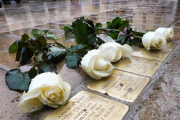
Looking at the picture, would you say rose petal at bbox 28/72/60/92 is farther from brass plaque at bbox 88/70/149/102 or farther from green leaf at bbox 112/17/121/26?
green leaf at bbox 112/17/121/26

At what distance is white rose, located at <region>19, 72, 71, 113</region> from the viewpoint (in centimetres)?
63

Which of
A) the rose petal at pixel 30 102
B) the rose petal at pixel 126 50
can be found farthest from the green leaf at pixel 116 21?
the rose petal at pixel 30 102

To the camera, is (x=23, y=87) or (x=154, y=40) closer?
(x=23, y=87)

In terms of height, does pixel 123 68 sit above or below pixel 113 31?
below

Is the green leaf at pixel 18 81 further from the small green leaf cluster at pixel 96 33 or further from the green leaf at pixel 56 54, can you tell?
the small green leaf cluster at pixel 96 33

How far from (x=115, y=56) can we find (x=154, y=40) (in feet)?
1.27

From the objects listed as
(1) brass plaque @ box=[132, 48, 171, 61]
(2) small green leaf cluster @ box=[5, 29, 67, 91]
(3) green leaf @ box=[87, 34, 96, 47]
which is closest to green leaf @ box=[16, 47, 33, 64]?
(2) small green leaf cluster @ box=[5, 29, 67, 91]

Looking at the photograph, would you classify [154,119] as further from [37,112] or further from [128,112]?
[37,112]

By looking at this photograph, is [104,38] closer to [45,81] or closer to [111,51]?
[111,51]

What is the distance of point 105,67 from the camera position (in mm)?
835

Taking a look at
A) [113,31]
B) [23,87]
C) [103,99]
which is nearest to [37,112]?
[23,87]

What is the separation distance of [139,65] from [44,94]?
679 millimetres

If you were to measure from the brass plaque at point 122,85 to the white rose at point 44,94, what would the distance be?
0.23 meters

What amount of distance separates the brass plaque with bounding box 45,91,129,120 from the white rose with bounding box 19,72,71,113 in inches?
1.8
